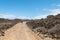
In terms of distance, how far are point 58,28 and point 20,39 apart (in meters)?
9.19

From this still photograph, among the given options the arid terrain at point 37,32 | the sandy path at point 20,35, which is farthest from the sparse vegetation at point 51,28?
the sandy path at point 20,35

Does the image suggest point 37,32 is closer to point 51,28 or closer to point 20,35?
point 51,28

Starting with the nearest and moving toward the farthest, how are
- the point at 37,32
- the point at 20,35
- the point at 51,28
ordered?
1. the point at 20,35
2. the point at 51,28
3. the point at 37,32

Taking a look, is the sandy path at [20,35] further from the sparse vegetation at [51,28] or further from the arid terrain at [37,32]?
the sparse vegetation at [51,28]

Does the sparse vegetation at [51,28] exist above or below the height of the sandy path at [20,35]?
above

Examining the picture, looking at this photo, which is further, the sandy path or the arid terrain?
the arid terrain

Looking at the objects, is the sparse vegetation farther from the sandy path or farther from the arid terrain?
the sandy path

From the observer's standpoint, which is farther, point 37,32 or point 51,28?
point 37,32

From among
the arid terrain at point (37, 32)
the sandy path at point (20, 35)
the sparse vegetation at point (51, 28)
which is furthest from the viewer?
the sparse vegetation at point (51, 28)

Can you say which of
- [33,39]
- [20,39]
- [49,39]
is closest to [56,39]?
[49,39]

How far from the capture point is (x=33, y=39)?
1200 inches

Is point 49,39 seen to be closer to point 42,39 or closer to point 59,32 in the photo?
point 42,39

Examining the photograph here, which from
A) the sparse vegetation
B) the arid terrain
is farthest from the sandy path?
the sparse vegetation

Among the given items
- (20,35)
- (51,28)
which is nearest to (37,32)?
(51,28)
